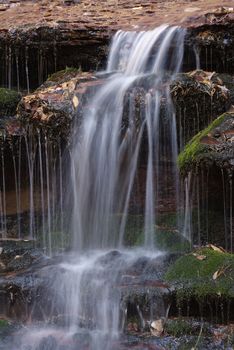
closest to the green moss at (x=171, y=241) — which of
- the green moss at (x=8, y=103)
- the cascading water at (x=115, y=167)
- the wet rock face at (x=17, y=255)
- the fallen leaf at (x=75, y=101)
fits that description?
the cascading water at (x=115, y=167)

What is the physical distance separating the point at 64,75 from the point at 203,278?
3.77 m

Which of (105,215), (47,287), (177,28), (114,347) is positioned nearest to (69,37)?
(177,28)

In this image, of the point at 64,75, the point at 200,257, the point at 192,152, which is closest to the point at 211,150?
the point at 192,152

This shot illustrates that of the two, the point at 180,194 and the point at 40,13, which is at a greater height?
the point at 40,13

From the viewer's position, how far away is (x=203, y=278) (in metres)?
4.86

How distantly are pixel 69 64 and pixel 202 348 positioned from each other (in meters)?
5.01

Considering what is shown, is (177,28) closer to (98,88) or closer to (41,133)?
(98,88)

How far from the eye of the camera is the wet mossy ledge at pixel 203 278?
469 cm

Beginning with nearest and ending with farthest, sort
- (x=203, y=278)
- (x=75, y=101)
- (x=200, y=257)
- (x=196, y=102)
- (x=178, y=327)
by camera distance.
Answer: (x=178, y=327) → (x=203, y=278) → (x=200, y=257) → (x=196, y=102) → (x=75, y=101)

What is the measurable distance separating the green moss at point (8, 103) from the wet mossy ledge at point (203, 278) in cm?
329

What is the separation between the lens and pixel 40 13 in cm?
961

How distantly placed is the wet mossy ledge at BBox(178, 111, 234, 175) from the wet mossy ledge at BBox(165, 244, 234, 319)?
2.71 feet

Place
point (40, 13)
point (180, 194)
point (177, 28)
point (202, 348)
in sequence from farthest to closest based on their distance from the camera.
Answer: point (40, 13), point (177, 28), point (180, 194), point (202, 348)

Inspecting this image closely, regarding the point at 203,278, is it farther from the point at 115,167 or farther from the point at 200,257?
the point at 115,167
